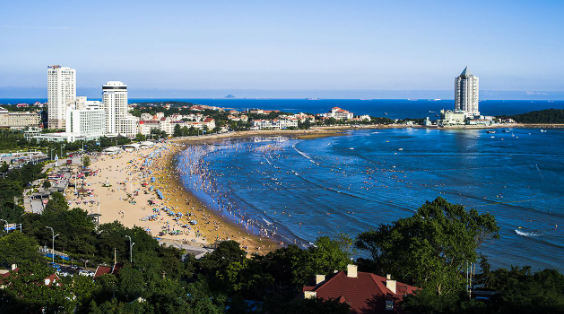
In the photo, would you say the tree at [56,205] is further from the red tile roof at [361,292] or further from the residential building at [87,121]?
the residential building at [87,121]

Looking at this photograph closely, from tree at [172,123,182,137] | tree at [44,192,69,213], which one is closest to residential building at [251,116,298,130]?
tree at [172,123,182,137]

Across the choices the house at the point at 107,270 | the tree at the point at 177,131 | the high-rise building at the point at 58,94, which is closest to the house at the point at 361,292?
the house at the point at 107,270

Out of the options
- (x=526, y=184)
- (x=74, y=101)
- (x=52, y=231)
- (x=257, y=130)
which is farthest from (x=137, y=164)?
(x=257, y=130)

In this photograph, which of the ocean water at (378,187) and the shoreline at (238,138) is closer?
the ocean water at (378,187)

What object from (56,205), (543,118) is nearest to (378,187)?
(56,205)

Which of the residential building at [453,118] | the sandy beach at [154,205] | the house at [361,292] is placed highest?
the residential building at [453,118]

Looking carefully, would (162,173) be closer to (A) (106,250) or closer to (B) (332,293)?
(A) (106,250)
